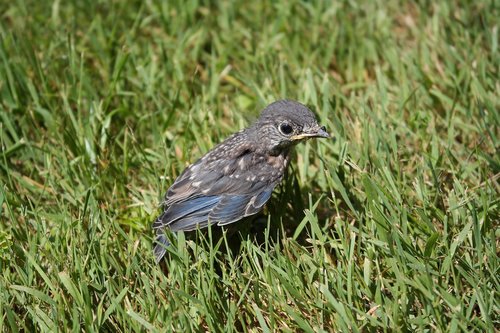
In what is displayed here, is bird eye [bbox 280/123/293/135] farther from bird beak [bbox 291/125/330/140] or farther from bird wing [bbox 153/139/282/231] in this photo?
bird wing [bbox 153/139/282/231]

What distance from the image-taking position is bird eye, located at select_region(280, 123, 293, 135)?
463 cm

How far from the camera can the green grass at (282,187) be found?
Answer: 391 centimetres

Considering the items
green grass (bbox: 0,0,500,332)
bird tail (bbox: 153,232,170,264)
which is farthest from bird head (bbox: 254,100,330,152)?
bird tail (bbox: 153,232,170,264)

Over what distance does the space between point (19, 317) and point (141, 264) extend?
73cm

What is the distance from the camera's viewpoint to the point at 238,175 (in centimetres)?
466

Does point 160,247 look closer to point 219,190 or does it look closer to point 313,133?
point 219,190

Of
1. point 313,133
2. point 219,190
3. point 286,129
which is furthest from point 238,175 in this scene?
point 313,133

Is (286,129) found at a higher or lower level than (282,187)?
higher

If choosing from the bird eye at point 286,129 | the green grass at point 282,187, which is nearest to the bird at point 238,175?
the bird eye at point 286,129

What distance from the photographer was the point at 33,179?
17.3 feet

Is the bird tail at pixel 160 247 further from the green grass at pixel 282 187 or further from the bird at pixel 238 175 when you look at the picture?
the green grass at pixel 282 187

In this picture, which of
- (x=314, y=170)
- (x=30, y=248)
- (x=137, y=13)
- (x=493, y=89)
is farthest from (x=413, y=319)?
(x=137, y=13)

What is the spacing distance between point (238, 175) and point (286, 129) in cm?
41

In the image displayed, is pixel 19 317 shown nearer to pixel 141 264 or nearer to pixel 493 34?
pixel 141 264
